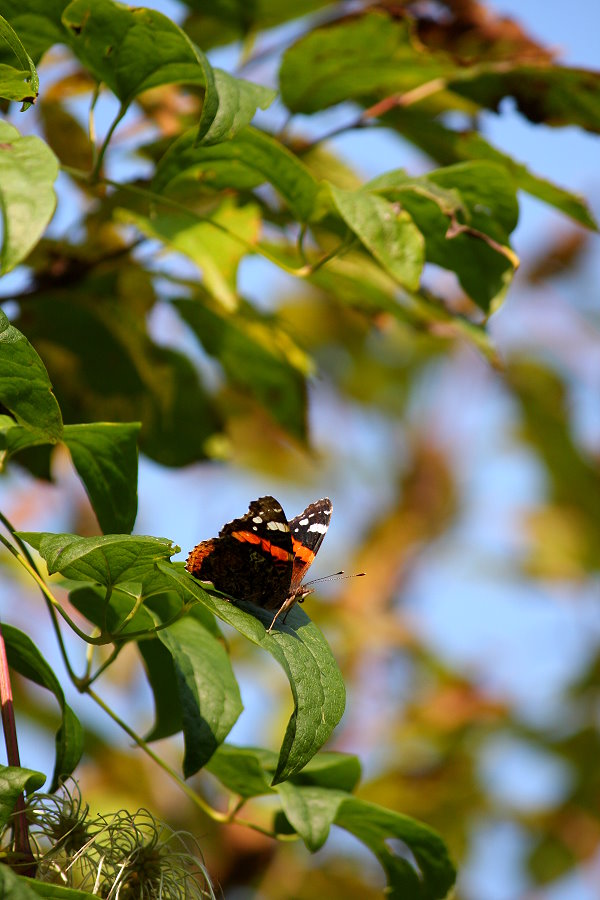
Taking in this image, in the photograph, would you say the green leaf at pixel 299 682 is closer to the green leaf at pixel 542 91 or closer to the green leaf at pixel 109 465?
the green leaf at pixel 109 465

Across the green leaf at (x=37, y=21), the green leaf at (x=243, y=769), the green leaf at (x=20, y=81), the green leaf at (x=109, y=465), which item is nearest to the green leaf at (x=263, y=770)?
the green leaf at (x=243, y=769)

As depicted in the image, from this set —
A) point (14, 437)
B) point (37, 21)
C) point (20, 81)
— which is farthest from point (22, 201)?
point (37, 21)

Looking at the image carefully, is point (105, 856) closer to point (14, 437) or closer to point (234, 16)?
point (14, 437)

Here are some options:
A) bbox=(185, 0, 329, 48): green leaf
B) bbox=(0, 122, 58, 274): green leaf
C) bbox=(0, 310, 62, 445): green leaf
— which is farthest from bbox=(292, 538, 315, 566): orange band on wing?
bbox=(185, 0, 329, 48): green leaf

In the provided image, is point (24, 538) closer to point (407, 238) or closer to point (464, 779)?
point (407, 238)

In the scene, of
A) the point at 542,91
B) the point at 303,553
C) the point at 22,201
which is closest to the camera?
the point at 22,201

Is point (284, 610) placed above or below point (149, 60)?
below

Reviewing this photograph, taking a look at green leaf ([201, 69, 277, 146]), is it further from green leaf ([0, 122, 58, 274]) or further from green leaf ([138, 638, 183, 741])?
green leaf ([138, 638, 183, 741])
